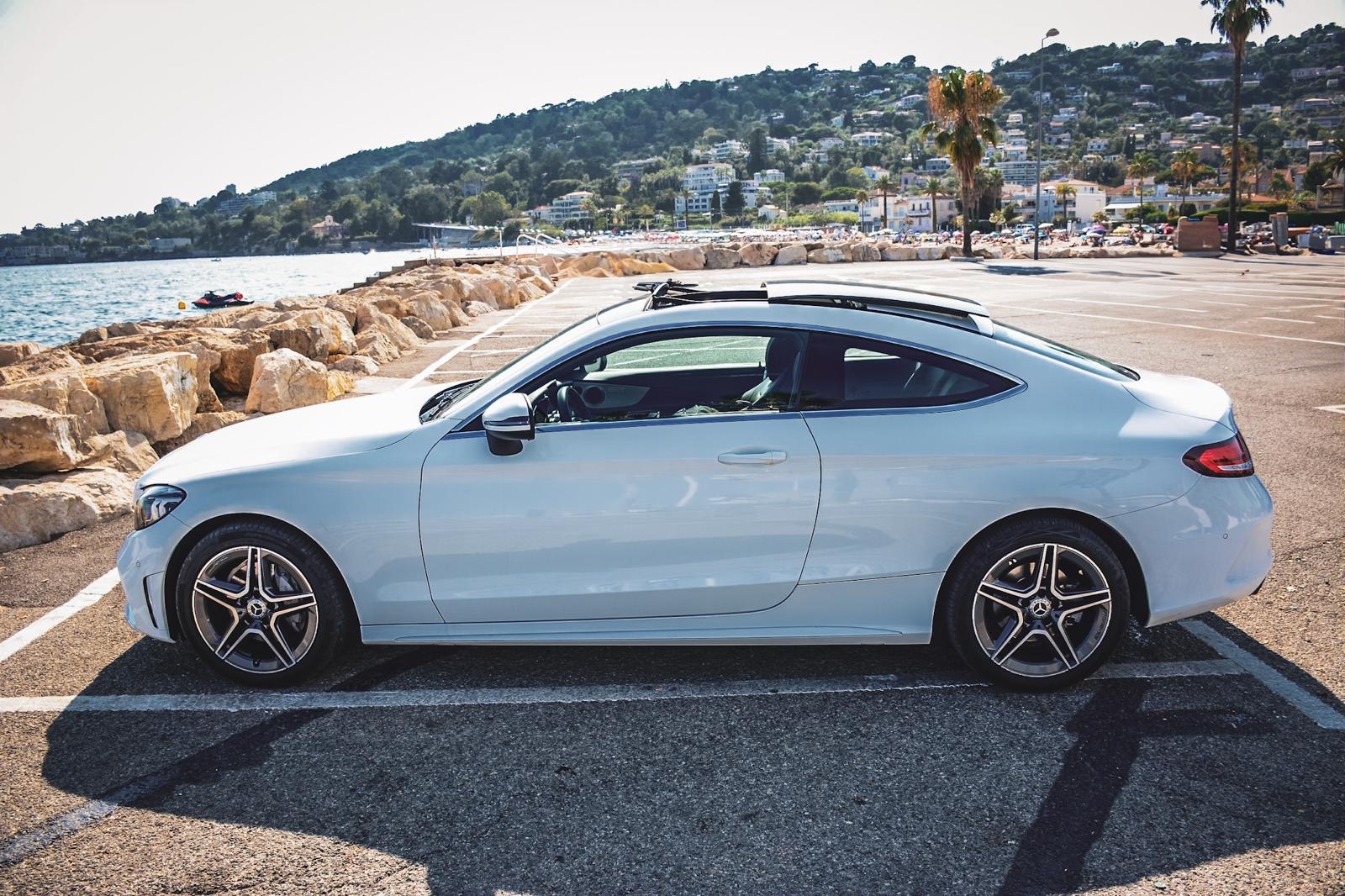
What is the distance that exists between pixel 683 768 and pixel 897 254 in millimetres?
44992

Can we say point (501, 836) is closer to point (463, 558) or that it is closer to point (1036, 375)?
point (463, 558)

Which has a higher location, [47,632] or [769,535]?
[769,535]

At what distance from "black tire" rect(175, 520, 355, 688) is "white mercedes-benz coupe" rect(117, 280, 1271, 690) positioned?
Answer: 0.03 ft

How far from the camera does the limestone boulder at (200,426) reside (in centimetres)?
859

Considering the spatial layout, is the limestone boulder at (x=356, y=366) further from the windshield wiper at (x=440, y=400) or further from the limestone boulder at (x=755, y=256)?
the limestone boulder at (x=755, y=256)

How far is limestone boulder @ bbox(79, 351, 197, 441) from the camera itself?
807 centimetres

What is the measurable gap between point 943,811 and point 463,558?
1.92 m

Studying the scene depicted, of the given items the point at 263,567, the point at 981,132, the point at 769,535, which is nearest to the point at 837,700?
the point at 769,535

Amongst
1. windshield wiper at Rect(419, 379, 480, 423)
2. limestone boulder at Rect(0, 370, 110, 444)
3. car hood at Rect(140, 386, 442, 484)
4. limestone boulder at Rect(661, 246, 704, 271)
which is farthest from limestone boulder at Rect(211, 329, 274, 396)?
limestone boulder at Rect(661, 246, 704, 271)

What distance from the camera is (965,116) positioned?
152 feet

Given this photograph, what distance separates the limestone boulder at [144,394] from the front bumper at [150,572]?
4.58 meters

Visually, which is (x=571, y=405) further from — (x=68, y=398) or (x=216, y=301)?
(x=216, y=301)

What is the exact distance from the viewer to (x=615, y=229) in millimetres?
180125

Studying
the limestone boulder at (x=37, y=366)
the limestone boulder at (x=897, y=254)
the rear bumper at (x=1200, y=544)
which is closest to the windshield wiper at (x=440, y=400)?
the rear bumper at (x=1200, y=544)
